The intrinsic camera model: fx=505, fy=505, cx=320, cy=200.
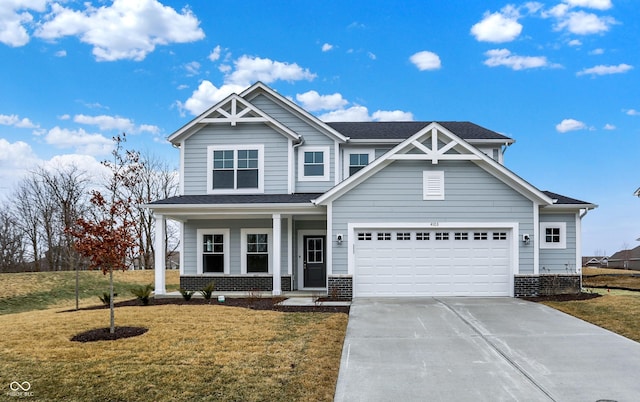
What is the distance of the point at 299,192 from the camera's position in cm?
1816

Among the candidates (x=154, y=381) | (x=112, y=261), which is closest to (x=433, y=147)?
(x=112, y=261)

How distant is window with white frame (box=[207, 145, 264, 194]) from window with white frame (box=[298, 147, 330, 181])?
1415mm

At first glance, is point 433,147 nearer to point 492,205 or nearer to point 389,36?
point 492,205

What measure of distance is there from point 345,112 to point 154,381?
22131mm

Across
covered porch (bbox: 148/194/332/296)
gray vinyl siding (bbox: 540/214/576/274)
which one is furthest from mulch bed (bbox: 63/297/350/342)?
gray vinyl siding (bbox: 540/214/576/274)

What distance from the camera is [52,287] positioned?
24.2 metres

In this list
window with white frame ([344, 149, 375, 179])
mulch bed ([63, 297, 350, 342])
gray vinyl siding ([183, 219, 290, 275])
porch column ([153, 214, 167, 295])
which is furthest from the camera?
window with white frame ([344, 149, 375, 179])

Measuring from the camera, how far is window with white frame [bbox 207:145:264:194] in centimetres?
1803

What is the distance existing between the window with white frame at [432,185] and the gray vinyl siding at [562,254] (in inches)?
155

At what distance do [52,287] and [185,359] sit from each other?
19355 mm

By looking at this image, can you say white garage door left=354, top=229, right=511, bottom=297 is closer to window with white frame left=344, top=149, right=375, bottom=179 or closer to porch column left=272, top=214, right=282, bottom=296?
porch column left=272, top=214, right=282, bottom=296

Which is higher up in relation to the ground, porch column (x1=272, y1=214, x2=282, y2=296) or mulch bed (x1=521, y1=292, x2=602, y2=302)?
porch column (x1=272, y1=214, x2=282, y2=296)

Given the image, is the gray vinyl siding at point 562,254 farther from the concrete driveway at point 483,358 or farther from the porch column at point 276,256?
the porch column at point 276,256

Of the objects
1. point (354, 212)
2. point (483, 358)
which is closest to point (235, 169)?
point (354, 212)
